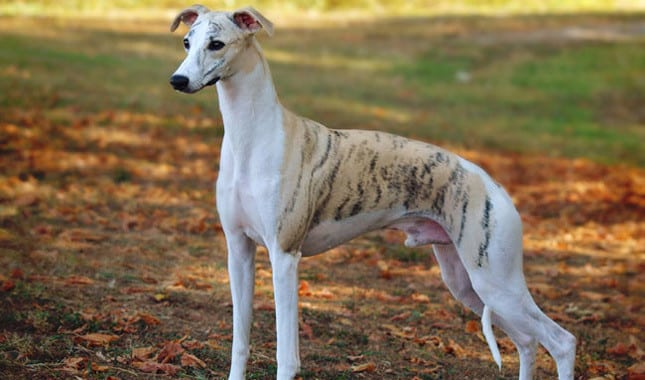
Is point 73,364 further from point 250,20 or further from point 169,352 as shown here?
point 250,20

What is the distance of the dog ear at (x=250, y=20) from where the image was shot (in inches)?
195

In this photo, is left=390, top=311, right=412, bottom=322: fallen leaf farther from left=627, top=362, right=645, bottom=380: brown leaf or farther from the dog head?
the dog head

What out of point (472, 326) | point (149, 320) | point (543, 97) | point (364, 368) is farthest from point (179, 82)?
point (543, 97)

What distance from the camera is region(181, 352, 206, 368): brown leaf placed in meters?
5.64

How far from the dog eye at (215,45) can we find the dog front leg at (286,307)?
1118mm

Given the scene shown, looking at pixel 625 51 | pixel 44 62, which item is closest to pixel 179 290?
pixel 44 62

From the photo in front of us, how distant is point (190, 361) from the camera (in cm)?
567

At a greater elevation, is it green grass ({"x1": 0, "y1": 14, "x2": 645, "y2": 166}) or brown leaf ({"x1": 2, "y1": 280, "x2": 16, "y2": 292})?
green grass ({"x1": 0, "y1": 14, "x2": 645, "y2": 166})

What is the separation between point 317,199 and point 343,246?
3851 mm

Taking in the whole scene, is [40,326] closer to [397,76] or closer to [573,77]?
[397,76]

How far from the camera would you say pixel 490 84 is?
17391 millimetres

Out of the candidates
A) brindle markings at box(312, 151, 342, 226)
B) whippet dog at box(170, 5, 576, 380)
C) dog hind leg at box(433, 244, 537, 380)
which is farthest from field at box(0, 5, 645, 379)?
brindle markings at box(312, 151, 342, 226)

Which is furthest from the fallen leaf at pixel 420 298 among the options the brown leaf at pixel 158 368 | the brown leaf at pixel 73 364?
the brown leaf at pixel 73 364

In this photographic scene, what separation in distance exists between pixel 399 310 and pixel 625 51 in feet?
44.4
